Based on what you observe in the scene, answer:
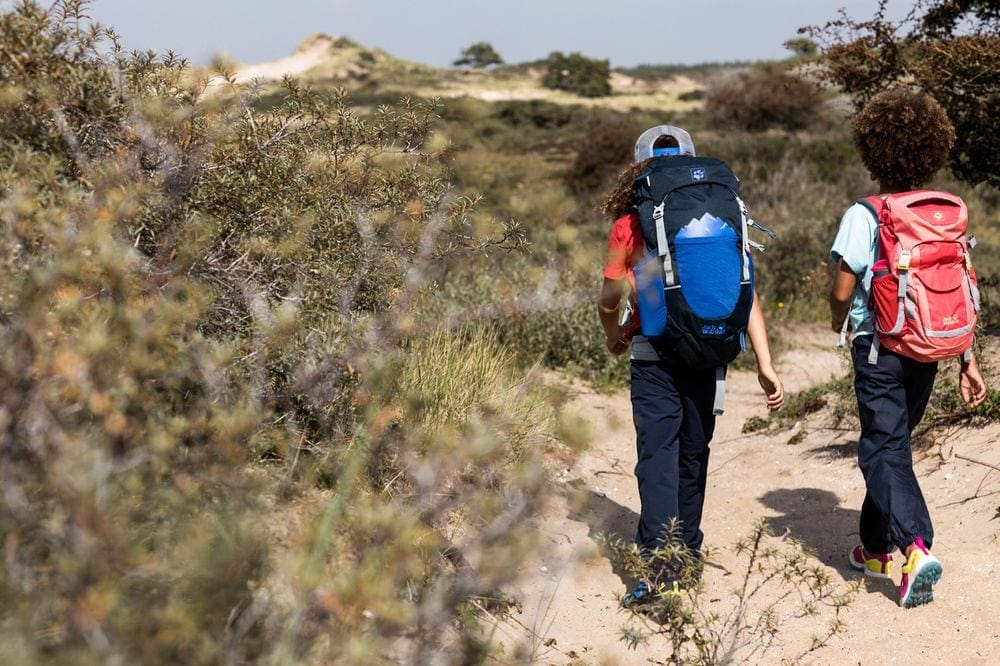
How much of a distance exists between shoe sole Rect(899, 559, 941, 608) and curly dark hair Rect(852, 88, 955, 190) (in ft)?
4.60

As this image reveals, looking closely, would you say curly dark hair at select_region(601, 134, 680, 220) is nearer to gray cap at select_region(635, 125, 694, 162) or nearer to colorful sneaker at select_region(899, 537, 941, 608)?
gray cap at select_region(635, 125, 694, 162)

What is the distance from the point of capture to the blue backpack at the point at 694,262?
3355 millimetres

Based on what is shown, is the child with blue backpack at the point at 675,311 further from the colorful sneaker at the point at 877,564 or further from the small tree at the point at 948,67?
the small tree at the point at 948,67

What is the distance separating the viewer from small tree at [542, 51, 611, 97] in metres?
61.2

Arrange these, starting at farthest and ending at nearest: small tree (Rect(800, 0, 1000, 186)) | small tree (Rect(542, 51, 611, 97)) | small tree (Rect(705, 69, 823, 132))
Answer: small tree (Rect(542, 51, 611, 97)) < small tree (Rect(705, 69, 823, 132)) < small tree (Rect(800, 0, 1000, 186))

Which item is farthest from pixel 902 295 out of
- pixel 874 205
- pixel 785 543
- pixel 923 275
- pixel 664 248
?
pixel 785 543

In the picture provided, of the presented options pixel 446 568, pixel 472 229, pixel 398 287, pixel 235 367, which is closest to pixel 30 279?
pixel 235 367

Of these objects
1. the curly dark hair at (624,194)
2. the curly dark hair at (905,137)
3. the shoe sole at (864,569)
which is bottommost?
the shoe sole at (864,569)

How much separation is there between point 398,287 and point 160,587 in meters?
2.30

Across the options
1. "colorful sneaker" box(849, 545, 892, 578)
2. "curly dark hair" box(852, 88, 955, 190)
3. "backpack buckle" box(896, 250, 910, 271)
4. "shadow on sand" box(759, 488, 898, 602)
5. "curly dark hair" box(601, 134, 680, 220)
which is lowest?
"shadow on sand" box(759, 488, 898, 602)

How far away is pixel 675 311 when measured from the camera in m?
3.40

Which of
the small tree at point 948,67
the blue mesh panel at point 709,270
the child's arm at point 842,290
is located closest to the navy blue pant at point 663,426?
the blue mesh panel at point 709,270

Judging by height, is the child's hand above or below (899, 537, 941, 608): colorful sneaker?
above

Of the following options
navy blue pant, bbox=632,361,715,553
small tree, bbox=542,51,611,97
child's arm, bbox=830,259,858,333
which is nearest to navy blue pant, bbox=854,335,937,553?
child's arm, bbox=830,259,858,333
